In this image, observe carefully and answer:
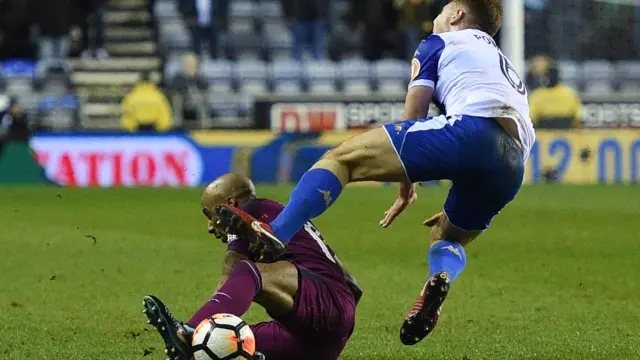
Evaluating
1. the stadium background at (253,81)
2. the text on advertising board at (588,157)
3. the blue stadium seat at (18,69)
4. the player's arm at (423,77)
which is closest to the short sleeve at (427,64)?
the player's arm at (423,77)

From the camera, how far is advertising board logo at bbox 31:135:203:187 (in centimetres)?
2027

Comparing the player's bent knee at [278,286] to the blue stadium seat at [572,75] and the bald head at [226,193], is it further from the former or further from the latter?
the blue stadium seat at [572,75]

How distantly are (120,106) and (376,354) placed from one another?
2012 cm

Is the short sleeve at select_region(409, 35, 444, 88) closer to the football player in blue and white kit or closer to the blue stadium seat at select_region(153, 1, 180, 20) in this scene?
the football player in blue and white kit

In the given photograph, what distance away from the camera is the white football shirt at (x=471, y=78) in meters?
5.58

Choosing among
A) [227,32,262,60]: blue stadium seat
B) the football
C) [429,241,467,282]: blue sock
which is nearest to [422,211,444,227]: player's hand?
[429,241,467,282]: blue sock

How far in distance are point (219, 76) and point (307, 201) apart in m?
21.2

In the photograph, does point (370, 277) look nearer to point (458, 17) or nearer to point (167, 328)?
point (458, 17)

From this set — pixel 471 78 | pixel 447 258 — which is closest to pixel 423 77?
pixel 471 78

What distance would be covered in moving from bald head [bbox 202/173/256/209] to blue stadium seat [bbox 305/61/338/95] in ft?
67.8

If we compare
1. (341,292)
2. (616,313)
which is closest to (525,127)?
(341,292)

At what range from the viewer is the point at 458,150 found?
17.9ft

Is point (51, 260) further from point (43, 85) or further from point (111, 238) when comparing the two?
point (43, 85)

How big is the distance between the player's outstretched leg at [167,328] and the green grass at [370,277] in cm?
141
